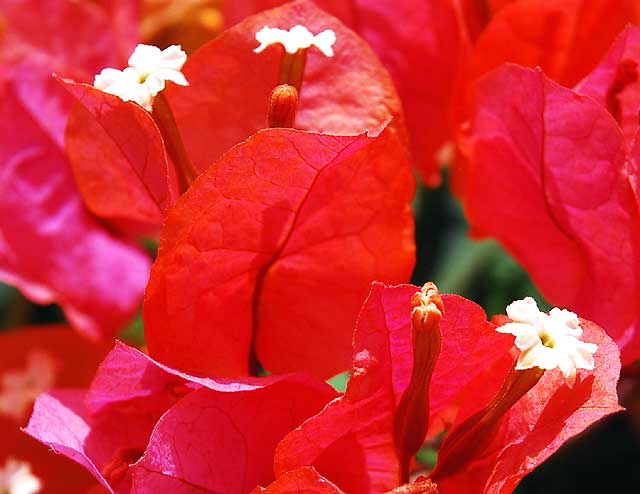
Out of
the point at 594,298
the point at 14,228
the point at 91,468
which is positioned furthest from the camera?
the point at 14,228

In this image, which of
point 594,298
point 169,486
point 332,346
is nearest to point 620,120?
point 594,298

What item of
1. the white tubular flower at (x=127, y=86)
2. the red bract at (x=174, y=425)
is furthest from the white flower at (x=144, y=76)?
the red bract at (x=174, y=425)

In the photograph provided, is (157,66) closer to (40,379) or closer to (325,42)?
(325,42)

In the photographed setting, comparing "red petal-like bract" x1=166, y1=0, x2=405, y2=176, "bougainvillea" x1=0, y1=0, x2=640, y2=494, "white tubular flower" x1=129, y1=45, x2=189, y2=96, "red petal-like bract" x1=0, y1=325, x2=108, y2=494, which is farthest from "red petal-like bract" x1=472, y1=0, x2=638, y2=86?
"red petal-like bract" x1=0, y1=325, x2=108, y2=494

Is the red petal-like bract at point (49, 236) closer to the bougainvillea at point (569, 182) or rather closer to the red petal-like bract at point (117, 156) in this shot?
the red petal-like bract at point (117, 156)

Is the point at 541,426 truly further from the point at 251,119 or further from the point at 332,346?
the point at 251,119

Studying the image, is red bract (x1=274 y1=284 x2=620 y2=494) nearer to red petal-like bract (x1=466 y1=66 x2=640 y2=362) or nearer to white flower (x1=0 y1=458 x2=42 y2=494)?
red petal-like bract (x1=466 y1=66 x2=640 y2=362)

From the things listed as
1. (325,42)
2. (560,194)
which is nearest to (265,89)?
(325,42)
